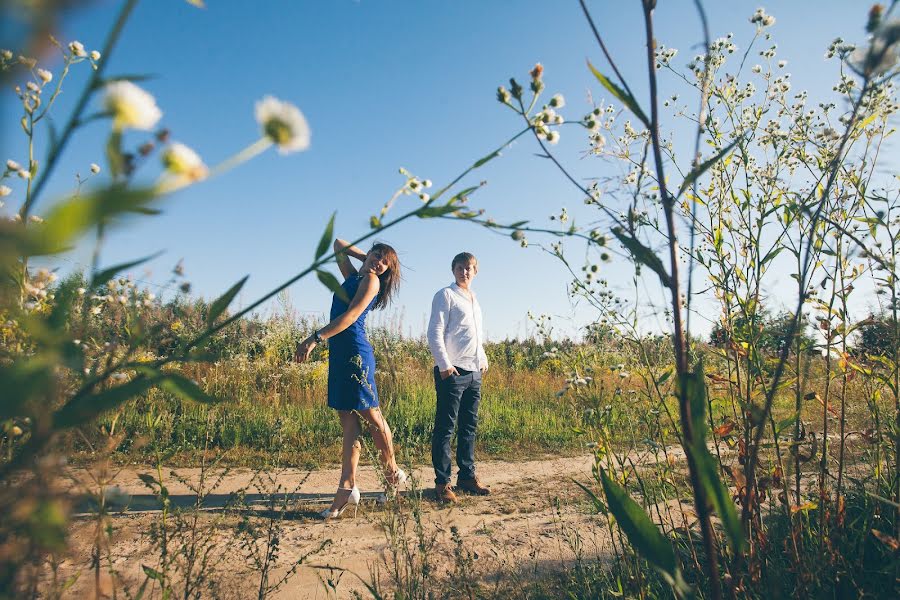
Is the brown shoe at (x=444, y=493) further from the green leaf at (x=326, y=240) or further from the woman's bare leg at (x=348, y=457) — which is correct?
the green leaf at (x=326, y=240)

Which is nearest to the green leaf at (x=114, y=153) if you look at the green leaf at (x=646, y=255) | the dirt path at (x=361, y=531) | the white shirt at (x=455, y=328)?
the green leaf at (x=646, y=255)

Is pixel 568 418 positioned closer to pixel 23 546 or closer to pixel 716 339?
pixel 716 339

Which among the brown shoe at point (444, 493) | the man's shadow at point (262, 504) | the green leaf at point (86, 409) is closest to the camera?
the green leaf at point (86, 409)

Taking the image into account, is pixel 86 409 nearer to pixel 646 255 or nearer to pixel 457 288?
pixel 646 255

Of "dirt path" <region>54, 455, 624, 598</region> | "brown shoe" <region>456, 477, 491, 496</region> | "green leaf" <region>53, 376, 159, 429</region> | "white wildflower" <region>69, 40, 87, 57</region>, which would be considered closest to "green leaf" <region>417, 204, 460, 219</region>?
"green leaf" <region>53, 376, 159, 429</region>

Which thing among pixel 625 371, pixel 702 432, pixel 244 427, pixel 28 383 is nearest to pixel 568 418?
pixel 244 427

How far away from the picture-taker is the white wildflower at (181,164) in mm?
415

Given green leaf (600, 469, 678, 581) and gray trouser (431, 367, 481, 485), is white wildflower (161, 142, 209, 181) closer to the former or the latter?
green leaf (600, 469, 678, 581)

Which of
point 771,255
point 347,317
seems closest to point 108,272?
point 771,255

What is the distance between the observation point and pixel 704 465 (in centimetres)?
63

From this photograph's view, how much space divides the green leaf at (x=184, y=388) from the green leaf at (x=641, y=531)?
19.3 inches

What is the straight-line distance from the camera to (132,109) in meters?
0.49

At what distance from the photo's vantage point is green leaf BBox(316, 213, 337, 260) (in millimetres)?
696

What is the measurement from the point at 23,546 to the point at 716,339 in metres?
2.23
